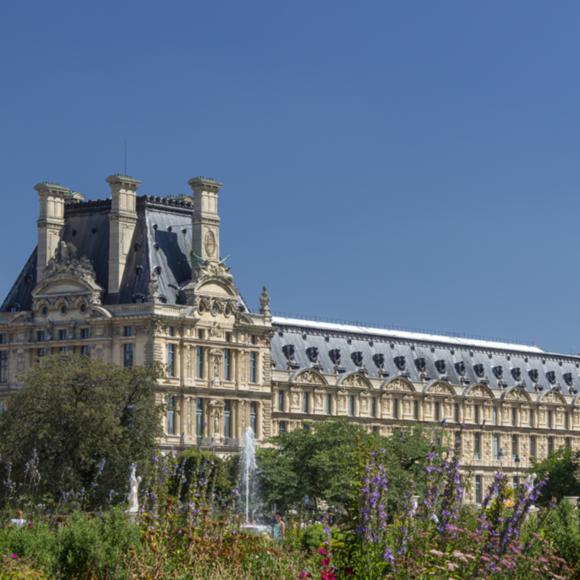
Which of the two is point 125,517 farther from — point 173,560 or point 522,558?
point 522,558

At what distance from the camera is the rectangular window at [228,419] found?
123 metres

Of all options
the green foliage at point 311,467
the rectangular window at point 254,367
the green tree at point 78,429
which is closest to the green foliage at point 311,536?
the green tree at point 78,429

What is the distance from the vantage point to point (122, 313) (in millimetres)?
119062

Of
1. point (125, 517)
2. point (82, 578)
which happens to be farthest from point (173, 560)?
point (125, 517)

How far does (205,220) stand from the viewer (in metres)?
124

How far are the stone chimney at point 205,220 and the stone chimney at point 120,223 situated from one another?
422 cm

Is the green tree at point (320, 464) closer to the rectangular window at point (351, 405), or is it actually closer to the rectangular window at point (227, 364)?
the rectangular window at point (227, 364)

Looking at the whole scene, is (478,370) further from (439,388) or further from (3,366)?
(3,366)

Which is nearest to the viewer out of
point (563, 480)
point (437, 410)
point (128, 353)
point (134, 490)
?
point (134, 490)

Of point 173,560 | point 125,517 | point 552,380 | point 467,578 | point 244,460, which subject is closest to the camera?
point 467,578

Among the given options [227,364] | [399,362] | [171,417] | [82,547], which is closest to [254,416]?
[227,364]

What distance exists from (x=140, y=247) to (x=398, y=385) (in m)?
31.7

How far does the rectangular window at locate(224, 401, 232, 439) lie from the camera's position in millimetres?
122938

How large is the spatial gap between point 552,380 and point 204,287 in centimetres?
5071
